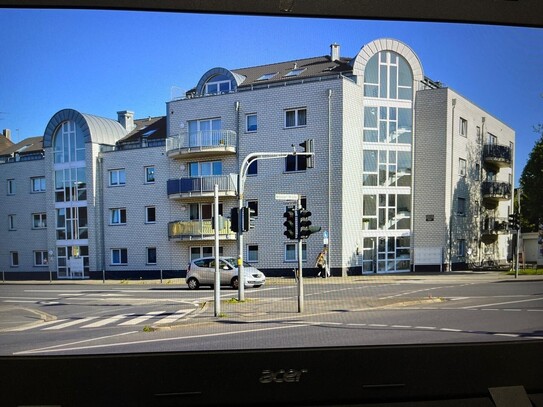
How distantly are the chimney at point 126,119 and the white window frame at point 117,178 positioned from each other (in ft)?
0.69

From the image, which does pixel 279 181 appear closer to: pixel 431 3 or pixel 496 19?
pixel 431 3

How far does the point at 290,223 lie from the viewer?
6.07 ft

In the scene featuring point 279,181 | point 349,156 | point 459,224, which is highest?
point 349,156

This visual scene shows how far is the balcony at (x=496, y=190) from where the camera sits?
209 centimetres

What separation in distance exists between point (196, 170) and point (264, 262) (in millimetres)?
531

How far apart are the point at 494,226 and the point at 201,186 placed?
1.51m

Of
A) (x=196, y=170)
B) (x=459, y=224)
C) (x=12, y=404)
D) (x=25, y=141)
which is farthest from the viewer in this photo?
(x=459, y=224)

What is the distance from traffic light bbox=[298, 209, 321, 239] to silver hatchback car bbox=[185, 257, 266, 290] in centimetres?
26

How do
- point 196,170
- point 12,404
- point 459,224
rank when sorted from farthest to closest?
point 459,224, point 196,170, point 12,404

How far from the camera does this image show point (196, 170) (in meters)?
1.98

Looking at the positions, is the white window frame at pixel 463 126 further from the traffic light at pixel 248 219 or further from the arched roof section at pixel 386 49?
the traffic light at pixel 248 219

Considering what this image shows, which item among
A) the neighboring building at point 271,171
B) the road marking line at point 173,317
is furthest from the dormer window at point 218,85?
the road marking line at point 173,317

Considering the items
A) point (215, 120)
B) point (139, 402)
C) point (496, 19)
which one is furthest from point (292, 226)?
point (496, 19)

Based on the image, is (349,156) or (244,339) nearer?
(244,339)
